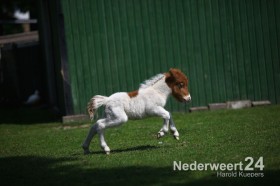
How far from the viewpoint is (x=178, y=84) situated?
1074cm

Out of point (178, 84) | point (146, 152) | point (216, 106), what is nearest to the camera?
point (146, 152)

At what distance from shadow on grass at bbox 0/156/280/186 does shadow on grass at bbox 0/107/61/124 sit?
318 inches

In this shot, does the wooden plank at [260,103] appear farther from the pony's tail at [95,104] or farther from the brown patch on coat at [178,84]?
the pony's tail at [95,104]

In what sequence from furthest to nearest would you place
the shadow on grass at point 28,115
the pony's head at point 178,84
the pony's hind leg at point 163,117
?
the shadow on grass at point 28,115, the pony's head at point 178,84, the pony's hind leg at point 163,117

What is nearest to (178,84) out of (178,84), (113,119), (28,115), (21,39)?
(178,84)

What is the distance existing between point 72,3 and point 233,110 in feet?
18.0

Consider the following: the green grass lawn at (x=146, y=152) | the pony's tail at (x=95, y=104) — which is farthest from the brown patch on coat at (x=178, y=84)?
the pony's tail at (x=95, y=104)

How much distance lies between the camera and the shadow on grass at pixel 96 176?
25.9 ft

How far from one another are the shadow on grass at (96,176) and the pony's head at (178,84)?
2.15m

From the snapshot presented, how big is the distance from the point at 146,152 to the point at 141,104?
0.87 m

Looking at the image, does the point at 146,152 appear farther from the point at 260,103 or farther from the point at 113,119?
the point at 260,103

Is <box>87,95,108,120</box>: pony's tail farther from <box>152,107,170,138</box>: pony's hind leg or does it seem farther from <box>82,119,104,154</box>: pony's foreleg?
<box>152,107,170,138</box>: pony's hind leg

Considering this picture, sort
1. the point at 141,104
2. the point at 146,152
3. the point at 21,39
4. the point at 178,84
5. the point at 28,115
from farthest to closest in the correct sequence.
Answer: the point at 21,39 → the point at 28,115 → the point at 178,84 → the point at 141,104 → the point at 146,152

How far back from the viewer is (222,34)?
17.4 meters
